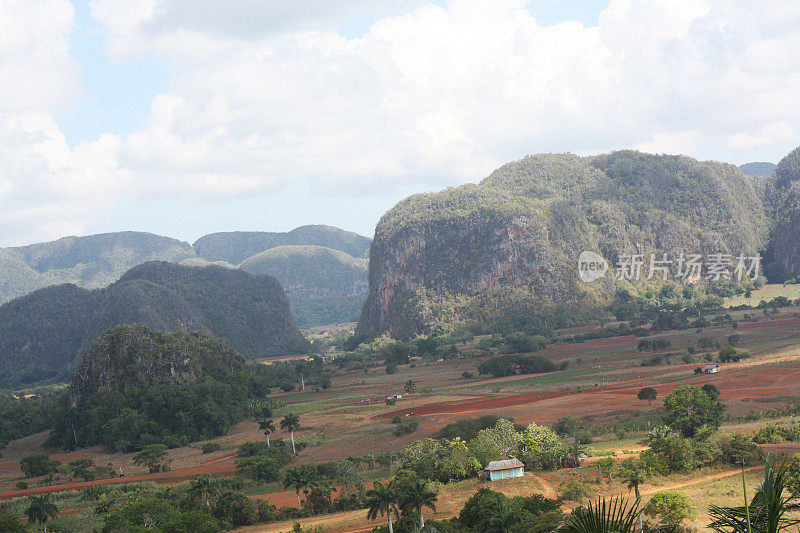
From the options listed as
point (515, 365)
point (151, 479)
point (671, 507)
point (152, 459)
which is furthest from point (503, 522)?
point (515, 365)

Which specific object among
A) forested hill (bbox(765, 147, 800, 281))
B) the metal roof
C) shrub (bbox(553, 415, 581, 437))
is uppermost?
forested hill (bbox(765, 147, 800, 281))

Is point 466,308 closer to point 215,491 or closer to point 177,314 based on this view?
point 177,314

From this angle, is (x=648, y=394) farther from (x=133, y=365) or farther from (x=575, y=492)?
(x=133, y=365)

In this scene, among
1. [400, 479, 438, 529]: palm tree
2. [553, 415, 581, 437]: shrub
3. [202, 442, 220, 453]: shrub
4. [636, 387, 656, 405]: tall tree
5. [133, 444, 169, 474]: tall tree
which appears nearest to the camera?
[400, 479, 438, 529]: palm tree

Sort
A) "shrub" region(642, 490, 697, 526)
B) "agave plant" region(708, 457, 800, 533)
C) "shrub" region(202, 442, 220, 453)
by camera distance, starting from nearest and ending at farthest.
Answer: "agave plant" region(708, 457, 800, 533) → "shrub" region(642, 490, 697, 526) → "shrub" region(202, 442, 220, 453)

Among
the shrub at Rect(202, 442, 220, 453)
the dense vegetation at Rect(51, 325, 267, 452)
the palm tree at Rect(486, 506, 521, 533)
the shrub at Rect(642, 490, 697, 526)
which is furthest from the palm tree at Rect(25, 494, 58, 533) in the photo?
the dense vegetation at Rect(51, 325, 267, 452)

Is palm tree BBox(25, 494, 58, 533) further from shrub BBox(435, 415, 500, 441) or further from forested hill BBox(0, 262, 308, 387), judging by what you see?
forested hill BBox(0, 262, 308, 387)

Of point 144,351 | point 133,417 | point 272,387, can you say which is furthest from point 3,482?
point 272,387
